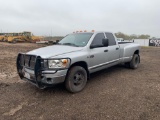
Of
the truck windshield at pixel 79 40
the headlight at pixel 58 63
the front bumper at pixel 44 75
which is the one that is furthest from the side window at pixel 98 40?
the front bumper at pixel 44 75

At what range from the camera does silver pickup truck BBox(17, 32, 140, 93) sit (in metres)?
3.58

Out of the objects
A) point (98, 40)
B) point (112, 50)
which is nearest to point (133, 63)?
point (112, 50)

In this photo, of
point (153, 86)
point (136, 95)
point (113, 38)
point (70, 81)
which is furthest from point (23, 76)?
point (153, 86)

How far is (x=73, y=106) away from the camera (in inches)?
135

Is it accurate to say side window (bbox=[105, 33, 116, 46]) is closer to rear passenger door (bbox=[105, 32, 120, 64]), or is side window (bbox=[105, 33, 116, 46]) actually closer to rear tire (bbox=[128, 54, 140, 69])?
rear passenger door (bbox=[105, 32, 120, 64])

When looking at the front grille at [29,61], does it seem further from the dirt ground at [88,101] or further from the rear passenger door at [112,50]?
the rear passenger door at [112,50]

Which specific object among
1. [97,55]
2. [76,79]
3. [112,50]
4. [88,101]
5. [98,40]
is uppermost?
[98,40]

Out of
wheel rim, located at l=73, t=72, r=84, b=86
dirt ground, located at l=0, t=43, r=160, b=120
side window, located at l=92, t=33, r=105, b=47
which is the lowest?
dirt ground, located at l=0, t=43, r=160, b=120

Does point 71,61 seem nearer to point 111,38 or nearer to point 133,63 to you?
point 111,38

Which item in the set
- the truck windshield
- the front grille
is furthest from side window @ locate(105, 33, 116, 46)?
the front grille

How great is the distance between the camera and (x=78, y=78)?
163 inches

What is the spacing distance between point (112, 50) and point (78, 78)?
1.98 meters

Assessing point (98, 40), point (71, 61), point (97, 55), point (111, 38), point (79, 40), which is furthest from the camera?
point (111, 38)

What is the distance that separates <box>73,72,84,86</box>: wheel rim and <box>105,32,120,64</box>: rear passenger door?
1.49 m
